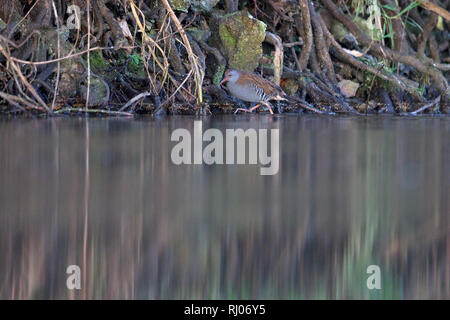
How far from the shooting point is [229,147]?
3.57 meters

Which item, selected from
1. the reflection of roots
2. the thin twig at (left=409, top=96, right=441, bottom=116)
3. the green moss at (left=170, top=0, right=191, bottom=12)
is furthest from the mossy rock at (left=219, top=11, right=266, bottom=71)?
the thin twig at (left=409, top=96, right=441, bottom=116)

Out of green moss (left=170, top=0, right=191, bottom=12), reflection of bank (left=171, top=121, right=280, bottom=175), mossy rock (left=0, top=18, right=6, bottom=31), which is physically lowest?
reflection of bank (left=171, top=121, right=280, bottom=175)

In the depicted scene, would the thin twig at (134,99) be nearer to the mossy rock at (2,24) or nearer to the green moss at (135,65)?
the green moss at (135,65)

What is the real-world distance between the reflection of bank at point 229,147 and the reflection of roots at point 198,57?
141 centimetres

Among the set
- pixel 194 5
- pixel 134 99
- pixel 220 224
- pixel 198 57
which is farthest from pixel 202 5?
pixel 220 224

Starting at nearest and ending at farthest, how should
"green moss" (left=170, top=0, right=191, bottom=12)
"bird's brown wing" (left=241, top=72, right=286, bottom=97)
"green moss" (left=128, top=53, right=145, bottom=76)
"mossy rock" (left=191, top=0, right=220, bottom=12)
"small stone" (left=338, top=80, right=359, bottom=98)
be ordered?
1. "bird's brown wing" (left=241, top=72, right=286, bottom=97)
2. "green moss" (left=128, top=53, right=145, bottom=76)
3. "green moss" (left=170, top=0, right=191, bottom=12)
4. "mossy rock" (left=191, top=0, right=220, bottom=12)
5. "small stone" (left=338, top=80, right=359, bottom=98)

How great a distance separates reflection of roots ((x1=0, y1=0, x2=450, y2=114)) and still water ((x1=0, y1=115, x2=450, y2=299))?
7.94 feet

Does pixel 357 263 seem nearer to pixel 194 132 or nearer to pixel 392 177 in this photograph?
pixel 392 177

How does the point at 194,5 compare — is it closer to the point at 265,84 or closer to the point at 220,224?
the point at 265,84

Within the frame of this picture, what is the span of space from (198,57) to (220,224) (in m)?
4.66

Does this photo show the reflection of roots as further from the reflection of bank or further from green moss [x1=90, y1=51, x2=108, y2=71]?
the reflection of bank

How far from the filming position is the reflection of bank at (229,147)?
3.05 metres

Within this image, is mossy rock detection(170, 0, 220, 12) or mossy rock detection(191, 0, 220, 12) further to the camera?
mossy rock detection(191, 0, 220, 12)

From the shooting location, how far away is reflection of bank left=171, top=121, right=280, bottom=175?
10.0 feet
